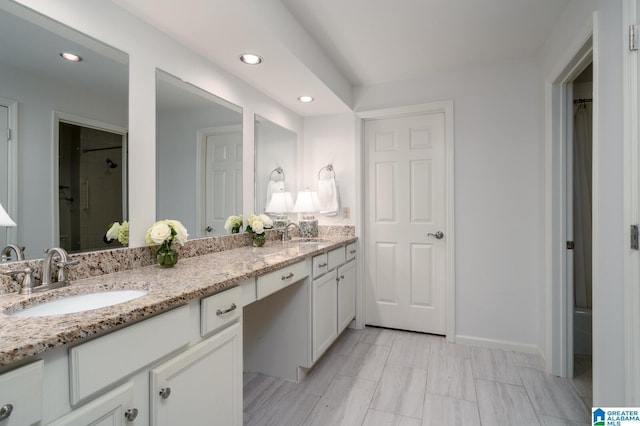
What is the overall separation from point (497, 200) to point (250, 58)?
2.18m

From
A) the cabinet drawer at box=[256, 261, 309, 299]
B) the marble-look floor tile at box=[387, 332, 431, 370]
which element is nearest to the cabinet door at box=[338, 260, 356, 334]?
the marble-look floor tile at box=[387, 332, 431, 370]

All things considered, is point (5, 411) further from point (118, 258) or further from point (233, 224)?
point (233, 224)

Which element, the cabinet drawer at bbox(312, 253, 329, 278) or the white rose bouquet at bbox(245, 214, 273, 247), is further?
the white rose bouquet at bbox(245, 214, 273, 247)

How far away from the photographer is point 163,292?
1054mm

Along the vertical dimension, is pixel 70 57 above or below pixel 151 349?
above

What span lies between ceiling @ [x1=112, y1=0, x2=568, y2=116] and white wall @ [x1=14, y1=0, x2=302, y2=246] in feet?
0.23

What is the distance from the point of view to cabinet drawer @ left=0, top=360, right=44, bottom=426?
2.01ft

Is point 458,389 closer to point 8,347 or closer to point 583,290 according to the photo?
point 583,290

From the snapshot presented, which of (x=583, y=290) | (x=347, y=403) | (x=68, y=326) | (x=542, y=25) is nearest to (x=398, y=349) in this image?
(x=347, y=403)

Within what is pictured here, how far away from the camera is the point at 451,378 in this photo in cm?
213

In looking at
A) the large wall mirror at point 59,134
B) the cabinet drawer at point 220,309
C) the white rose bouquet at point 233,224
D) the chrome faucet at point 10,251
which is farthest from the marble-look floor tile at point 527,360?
the chrome faucet at point 10,251

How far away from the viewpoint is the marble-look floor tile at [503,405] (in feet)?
5.55

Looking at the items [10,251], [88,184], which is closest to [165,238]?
[88,184]

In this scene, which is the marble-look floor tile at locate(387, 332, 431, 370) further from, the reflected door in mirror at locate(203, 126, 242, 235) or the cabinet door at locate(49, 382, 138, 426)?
the cabinet door at locate(49, 382, 138, 426)
